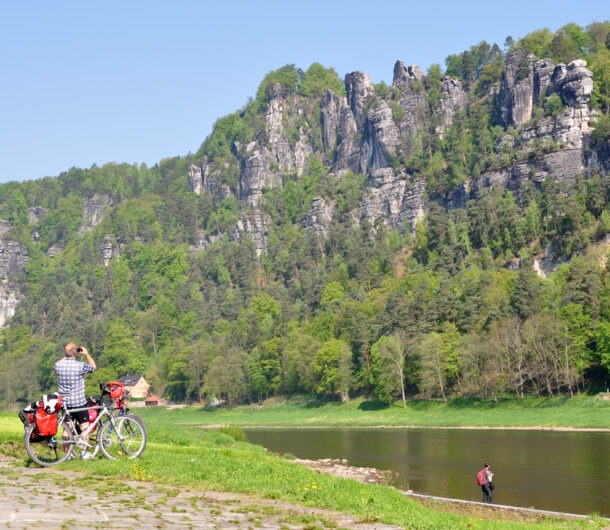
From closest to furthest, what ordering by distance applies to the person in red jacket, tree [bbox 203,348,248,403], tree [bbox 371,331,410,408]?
1. the person in red jacket
2. tree [bbox 371,331,410,408]
3. tree [bbox 203,348,248,403]

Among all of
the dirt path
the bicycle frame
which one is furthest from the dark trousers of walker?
the bicycle frame

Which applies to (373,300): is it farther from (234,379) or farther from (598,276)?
(598,276)

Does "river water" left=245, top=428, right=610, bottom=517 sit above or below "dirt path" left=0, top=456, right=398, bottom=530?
below

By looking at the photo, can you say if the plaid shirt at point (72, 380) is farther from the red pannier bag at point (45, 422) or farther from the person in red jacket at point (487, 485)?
the person in red jacket at point (487, 485)

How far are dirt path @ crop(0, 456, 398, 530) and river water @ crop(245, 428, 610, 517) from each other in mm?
22033

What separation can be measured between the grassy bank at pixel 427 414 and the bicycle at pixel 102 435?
62.8m

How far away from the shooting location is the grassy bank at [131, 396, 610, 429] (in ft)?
265

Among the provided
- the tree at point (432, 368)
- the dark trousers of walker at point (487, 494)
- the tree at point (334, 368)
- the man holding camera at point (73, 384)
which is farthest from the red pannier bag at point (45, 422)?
the tree at point (334, 368)

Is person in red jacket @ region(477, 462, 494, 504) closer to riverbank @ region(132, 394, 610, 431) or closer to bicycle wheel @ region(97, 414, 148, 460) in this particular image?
bicycle wheel @ region(97, 414, 148, 460)

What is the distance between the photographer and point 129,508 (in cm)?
1491

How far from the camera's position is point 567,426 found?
7619cm

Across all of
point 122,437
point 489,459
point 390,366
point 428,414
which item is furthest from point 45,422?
point 390,366

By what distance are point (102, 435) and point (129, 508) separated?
5.75m

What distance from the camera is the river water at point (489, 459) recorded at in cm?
3815
